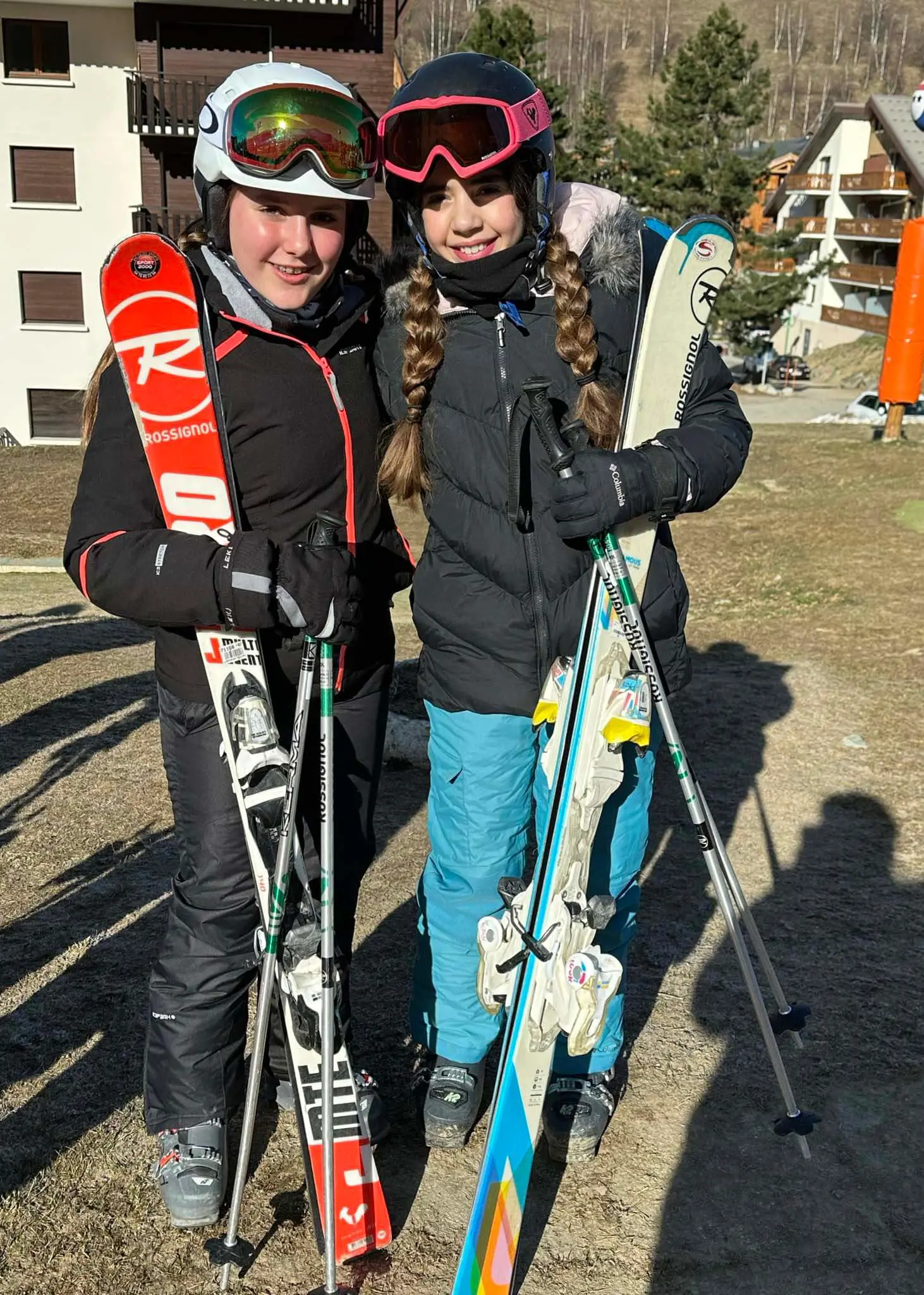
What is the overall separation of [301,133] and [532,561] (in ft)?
3.50

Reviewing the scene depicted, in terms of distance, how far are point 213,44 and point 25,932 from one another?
89.1 ft

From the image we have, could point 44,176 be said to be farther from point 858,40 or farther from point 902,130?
point 858,40

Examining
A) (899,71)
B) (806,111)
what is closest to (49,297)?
(806,111)

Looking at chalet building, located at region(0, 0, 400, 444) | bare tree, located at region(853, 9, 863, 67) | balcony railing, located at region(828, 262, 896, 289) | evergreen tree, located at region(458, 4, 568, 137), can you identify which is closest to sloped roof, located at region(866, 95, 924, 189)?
balcony railing, located at region(828, 262, 896, 289)

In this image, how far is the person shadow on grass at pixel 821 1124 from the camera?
103 inches

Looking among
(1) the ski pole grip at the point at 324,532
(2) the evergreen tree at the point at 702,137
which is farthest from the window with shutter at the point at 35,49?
(1) the ski pole grip at the point at 324,532

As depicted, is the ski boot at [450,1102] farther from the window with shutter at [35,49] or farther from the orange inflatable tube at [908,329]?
the window with shutter at [35,49]

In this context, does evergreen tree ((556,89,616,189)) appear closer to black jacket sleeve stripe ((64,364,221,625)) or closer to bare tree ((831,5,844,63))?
black jacket sleeve stripe ((64,364,221,625))

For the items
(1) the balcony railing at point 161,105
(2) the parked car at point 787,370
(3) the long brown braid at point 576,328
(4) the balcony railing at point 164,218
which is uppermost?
(1) the balcony railing at point 161,105

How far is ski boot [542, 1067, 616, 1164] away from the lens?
2955mm

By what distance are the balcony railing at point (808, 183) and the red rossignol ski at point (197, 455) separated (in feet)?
205

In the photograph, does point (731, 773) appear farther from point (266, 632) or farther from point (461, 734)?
point (266, 632)

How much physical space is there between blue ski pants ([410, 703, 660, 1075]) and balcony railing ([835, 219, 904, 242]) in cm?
5130

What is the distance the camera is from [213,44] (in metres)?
26.4
